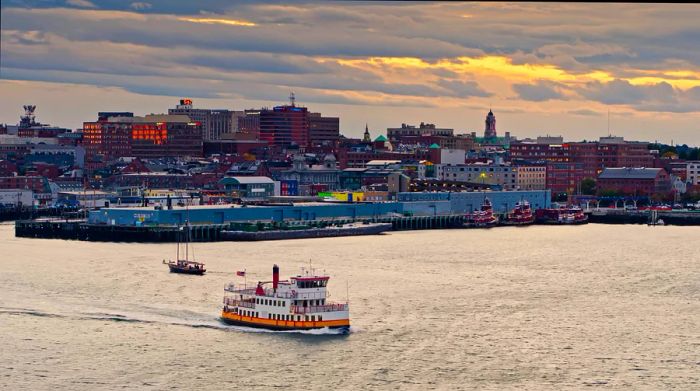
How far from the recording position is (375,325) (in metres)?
32.7

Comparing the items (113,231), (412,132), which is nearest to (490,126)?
(412,132)

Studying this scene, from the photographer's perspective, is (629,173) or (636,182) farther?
(629,173)

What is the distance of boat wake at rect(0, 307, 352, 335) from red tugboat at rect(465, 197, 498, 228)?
4238cm

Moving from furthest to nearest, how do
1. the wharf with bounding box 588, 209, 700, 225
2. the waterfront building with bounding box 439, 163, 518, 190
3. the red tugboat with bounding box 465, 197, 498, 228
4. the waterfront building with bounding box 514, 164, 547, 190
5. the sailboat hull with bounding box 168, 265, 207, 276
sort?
the waterfront building with bounding box 514, 164, 547, 190
the waterfront building with bounding box 439, 163, 518, 190
the wharf with bounding box 588, 209, 700, 225
the red tugboat with bounding box 465, 197, 498, 228
the sailboat hull with bounding box 168, 265, 207, 276

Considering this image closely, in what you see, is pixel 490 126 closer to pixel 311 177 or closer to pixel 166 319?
pixel 311 177

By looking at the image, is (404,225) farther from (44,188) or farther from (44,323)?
(44,323)

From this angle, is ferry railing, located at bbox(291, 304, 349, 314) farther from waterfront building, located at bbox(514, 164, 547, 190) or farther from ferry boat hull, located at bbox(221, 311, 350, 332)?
waterfront building, located at bbox(514, 164, 547, 190)

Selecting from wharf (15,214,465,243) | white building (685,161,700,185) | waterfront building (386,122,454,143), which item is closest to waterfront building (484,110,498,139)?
waterfront building (386,122,454,143)

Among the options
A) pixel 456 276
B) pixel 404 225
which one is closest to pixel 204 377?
pixel 456 276

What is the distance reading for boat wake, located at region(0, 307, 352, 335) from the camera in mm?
32250

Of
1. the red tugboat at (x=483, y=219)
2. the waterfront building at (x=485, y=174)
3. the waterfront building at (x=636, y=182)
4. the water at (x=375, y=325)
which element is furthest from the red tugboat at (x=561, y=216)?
the water at (x=375, y=325)

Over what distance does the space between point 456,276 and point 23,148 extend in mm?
91116

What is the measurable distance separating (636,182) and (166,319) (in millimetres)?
73152

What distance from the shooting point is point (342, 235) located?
64.9 meters
